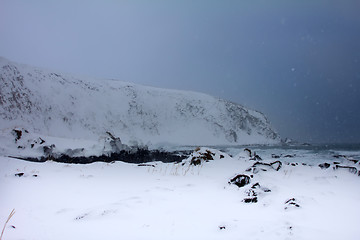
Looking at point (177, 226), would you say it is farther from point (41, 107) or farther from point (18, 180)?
point (41, 107)

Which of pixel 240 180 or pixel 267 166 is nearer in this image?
pixel 240 180

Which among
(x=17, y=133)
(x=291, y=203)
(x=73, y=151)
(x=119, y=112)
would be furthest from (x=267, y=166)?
(x=119, y=112)

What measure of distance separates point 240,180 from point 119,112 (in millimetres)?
67232

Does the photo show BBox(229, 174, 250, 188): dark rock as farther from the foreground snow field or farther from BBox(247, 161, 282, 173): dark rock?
BBox(247, 161, 282, 173): dark rock

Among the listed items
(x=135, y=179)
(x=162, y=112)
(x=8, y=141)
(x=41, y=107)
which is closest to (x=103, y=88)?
(x=162, y=112)

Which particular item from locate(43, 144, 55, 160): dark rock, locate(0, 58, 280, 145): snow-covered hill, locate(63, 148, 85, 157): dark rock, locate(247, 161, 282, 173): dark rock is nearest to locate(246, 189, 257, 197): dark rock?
locate(247, 161, 282, 173): dark rock

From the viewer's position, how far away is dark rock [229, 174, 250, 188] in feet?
20.3

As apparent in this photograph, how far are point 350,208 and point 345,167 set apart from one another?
15.3 feet

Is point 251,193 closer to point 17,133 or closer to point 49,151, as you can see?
point 49,151

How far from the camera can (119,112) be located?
2778 inches

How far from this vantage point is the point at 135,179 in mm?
6902

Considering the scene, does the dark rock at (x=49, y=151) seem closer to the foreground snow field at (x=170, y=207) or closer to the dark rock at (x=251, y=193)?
Result: the foreground snow field at (x=170, y=207)

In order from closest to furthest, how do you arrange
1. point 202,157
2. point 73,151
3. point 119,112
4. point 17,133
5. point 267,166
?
point 267,166
point 202,157
point 17,133
point 73,151
point 119,112

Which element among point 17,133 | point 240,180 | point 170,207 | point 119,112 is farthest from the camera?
point 119,112
